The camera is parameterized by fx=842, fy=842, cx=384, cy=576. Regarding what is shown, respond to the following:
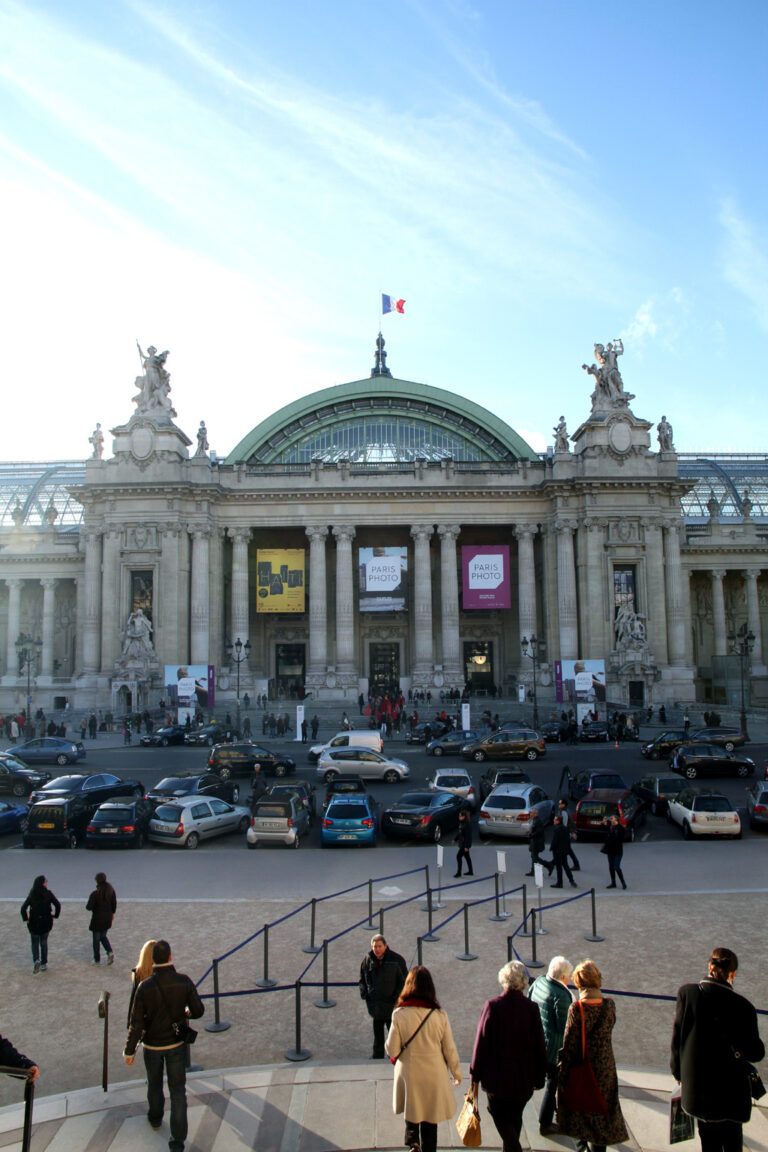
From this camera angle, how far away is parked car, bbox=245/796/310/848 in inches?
790

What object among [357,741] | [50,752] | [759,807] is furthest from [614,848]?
[50,752]

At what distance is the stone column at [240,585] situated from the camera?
59688mm

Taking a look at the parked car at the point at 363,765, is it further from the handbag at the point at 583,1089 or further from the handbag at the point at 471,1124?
the handbag at the point at 583,1089

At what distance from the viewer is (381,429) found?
244 feet

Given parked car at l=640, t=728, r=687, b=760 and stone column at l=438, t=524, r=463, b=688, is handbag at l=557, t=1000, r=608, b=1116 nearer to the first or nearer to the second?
parked car at l=640, t=728, r=687, b=760

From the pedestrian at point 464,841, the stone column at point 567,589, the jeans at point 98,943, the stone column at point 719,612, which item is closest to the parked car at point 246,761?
the pedestrian at point 464,841

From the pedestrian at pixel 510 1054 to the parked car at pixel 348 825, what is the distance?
13851mm

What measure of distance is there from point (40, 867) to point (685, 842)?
48.7 ft

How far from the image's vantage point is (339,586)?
61.3 meters

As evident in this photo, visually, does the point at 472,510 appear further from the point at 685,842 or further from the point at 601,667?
the point at 685,842

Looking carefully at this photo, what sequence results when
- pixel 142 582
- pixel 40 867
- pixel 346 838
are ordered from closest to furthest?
pixel 40 867, pixel 346 838, pixel 142 582

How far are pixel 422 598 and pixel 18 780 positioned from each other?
35.9 metres

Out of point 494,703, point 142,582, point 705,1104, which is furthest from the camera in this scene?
point 142,582

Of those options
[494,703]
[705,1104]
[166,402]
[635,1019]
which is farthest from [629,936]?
[166,402]
